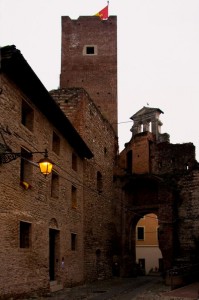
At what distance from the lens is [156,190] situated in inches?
1064

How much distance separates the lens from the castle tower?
31.2m

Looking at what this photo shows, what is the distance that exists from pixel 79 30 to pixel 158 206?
620 inches

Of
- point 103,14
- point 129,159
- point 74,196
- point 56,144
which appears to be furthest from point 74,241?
point 103,14

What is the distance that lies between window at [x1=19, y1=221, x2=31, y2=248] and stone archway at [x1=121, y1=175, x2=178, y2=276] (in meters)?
12.6

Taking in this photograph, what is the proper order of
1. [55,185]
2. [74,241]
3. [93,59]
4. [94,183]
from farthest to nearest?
[93,59], [94,183], [74,241], [55,185]

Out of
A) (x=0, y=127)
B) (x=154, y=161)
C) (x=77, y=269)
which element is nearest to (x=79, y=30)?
(x=154, y=161)

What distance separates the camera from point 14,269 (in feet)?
40.0

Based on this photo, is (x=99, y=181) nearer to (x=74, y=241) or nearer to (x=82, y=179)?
(x=82, y=179)

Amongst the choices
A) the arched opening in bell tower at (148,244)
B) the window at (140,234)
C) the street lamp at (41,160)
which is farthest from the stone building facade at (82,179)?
the window at (140,234)

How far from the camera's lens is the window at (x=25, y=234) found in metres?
13.5

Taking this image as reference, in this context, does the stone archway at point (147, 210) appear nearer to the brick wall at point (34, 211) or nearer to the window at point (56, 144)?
the brick wall at point (34, 211)

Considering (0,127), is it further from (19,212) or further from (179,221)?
(179,221)

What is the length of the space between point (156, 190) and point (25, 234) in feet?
48.1

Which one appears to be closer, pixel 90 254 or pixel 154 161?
pixel 90 254
